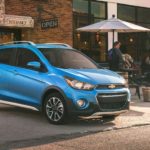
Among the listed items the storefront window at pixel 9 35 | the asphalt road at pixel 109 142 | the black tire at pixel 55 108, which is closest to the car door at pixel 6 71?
the black tire at pixel 55 108

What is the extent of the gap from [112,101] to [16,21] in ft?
28.9

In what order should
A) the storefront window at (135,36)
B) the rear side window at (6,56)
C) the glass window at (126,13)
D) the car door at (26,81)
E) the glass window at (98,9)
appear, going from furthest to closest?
the storefront window at (135,36) < the glass window at (126,13) < the glass window at (98,9) < the rear side window at (6,56) < the car door at (26,81)

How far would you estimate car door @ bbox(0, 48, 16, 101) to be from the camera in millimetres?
12523

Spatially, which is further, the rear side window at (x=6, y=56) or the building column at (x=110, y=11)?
the building column at (x=110, y=11)

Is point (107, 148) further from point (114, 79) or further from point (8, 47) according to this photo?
point (8, 47)

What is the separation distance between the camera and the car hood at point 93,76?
37.1 feet

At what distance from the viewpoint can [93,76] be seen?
11.5 metres

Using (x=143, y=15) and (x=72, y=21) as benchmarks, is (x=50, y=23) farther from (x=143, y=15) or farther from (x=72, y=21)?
(x=143, y=15)

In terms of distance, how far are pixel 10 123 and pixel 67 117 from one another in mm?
1257

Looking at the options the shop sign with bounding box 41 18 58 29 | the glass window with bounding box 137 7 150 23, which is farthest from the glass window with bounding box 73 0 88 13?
the glass window with bounding box 137 7 150 23

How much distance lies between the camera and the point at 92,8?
75.3 feet

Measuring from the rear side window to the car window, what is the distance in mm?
288

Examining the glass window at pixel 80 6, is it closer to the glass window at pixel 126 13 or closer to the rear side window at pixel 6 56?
the glass window at pixel 126 13

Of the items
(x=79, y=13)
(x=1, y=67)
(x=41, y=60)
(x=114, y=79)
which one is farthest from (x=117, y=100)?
(x=79, y=13)
